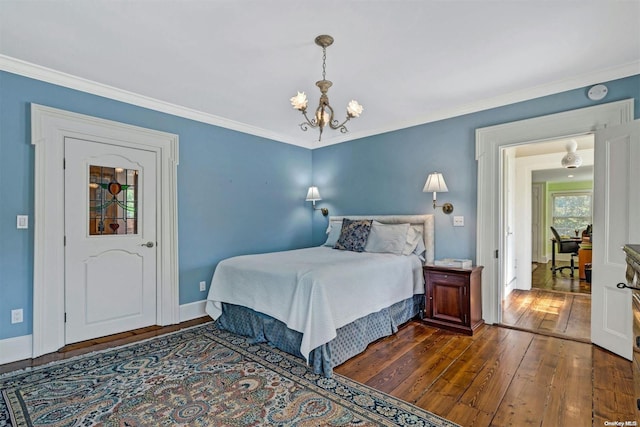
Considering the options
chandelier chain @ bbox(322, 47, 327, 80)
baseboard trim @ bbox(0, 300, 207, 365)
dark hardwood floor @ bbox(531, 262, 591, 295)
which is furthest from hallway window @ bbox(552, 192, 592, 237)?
baseboard trim @ bbox(0, 300, 207, 365)

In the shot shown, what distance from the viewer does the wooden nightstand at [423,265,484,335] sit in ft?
10.6

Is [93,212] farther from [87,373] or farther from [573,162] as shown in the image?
[573,162]

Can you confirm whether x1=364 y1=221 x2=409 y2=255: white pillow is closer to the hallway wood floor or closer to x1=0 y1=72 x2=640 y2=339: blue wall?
x1=0 y1=72 x2=640 y2=339: blue wall

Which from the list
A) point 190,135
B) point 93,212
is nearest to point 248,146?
point 190,135

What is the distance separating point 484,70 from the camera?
2803 millimetres

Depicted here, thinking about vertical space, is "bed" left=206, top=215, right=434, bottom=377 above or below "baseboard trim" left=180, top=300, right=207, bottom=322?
above

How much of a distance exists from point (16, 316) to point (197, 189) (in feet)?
6.44

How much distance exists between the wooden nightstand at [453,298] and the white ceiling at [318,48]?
1877mm

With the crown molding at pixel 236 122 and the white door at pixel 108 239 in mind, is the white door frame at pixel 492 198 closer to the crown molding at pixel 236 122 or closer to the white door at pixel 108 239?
the crown molding at pixel 236 122

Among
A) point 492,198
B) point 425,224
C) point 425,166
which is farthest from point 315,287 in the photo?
point 425,166

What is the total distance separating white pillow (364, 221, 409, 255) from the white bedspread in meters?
0.17

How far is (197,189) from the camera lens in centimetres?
384

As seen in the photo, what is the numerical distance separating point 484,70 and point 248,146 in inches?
116

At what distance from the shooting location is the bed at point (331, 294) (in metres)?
2.44
